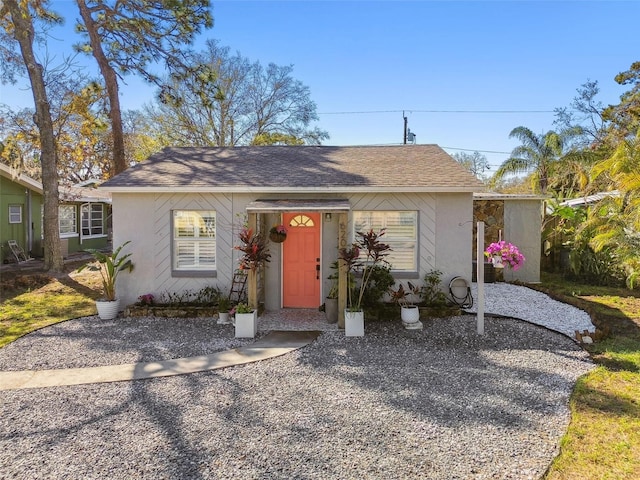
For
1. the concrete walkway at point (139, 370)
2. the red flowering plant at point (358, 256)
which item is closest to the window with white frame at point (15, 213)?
the concrete walkway at point (139, 370)

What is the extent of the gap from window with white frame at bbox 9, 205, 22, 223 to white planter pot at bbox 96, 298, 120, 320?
1156 cm

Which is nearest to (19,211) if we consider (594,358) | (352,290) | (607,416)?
(352,290)

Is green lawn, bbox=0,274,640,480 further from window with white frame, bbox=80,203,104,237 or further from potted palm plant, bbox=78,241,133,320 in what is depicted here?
window with white frame, bbox=80,203,104,237

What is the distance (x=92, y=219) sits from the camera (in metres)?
22.0

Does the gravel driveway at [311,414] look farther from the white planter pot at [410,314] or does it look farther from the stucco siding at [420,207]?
the stucco siding at [420,207]

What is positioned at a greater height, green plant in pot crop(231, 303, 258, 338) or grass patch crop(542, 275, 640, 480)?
green plant in pot crop(231, 303, 258, 338)

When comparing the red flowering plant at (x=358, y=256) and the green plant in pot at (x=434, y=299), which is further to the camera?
the green plant in pot at (x=434, y=299)

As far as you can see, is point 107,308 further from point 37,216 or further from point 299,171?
point 37,216

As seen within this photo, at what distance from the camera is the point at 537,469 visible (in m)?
3.52

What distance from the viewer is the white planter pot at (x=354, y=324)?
7613 mm

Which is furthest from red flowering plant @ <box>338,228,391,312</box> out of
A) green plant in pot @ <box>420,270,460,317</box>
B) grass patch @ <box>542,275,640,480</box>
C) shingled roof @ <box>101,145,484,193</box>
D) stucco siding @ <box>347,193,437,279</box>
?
Answer: grass patch @ <box>542,275,640,480</box>

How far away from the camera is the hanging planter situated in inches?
346

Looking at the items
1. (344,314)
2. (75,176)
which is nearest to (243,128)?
(75,176)

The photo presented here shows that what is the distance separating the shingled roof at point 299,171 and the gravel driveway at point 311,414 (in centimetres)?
342
